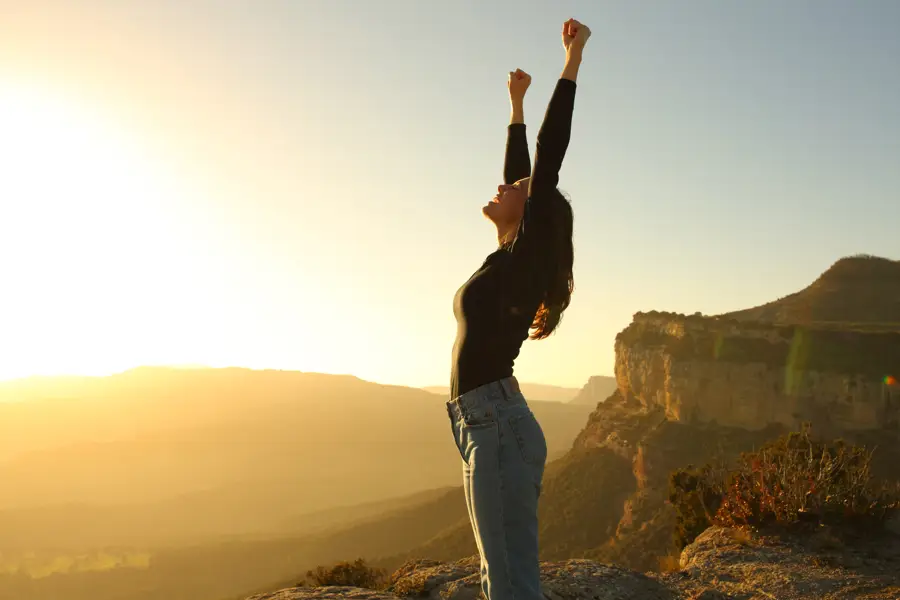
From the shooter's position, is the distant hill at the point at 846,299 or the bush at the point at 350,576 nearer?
the bush at the point at 350,576

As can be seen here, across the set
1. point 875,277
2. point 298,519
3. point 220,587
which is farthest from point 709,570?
point 298,519

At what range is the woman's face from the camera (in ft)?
9.98

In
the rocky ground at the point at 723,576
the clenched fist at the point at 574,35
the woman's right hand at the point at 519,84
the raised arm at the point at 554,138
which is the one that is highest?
the woman's right hand at the point at 519,84

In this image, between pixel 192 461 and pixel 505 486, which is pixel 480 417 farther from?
pixel 192 461

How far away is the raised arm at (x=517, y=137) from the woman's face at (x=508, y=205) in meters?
0.56

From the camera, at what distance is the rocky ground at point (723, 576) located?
588 centimetres

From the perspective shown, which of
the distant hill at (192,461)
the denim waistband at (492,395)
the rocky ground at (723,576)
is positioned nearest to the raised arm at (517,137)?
the denim waistband at (492,395)

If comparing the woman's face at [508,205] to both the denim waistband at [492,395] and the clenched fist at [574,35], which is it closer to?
the clenched fist at [574,35]

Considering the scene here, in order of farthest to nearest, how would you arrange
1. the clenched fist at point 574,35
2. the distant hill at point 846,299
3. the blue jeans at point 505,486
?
the distant hill at point 846,299
the clenched fist at point 574,35
the blue jeans at point 505,486

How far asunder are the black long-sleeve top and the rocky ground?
341cm

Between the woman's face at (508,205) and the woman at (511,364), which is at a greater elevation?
the woman's face at (508,205)

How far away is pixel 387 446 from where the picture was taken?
17425cm

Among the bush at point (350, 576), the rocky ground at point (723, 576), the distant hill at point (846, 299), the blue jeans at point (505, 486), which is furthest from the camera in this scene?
the distant hill at point (846, 299)

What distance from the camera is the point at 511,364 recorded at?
2754mm
